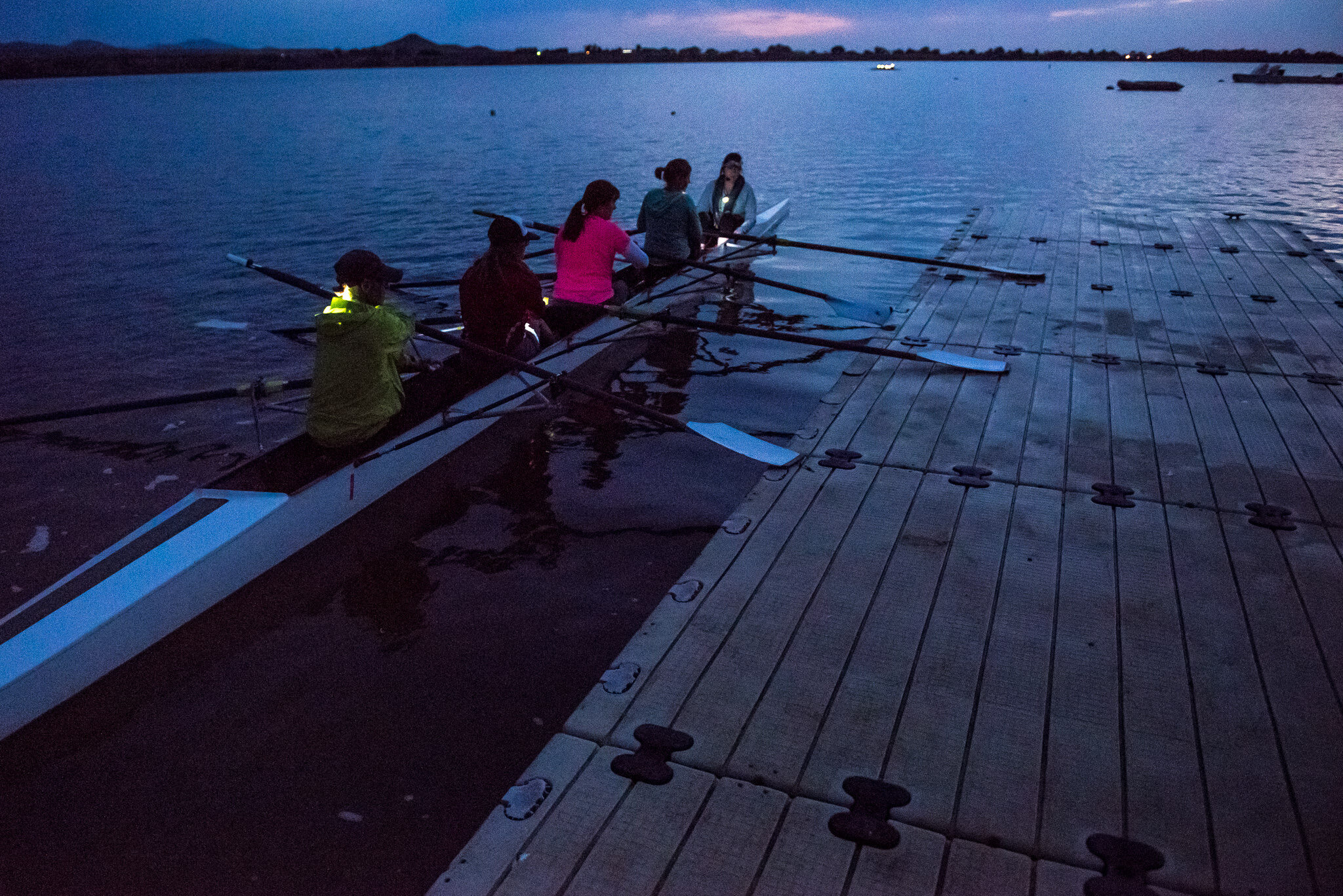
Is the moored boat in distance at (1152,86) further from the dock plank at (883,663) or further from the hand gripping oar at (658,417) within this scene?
the dock plank at (883,663)

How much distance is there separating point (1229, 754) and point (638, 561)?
3.77 meters

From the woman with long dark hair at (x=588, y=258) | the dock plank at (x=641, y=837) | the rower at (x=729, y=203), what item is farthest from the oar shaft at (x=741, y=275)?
the dock plank at (x=641, y=837)

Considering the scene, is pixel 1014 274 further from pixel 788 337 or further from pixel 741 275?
pixel 788 337

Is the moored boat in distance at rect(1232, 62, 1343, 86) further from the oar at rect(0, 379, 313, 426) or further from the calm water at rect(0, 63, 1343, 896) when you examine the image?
the oar at rect(0, 379, 313, 426)

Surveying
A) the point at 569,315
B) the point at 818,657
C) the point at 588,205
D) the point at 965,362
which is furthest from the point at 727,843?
the point at 588,205

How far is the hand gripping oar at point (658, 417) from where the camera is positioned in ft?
20.7

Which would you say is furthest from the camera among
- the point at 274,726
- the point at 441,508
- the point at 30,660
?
the point at 441,508

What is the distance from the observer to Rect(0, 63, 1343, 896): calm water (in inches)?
155

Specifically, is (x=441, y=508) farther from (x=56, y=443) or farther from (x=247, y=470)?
(x=56, y=443)

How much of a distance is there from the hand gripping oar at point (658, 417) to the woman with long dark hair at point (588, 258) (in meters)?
2.32

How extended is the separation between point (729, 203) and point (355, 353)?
9897 millimetres

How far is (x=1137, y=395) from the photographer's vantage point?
23.9 feet

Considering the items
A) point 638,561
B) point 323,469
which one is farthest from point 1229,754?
point 323,469

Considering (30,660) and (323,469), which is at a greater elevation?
(323,469)
